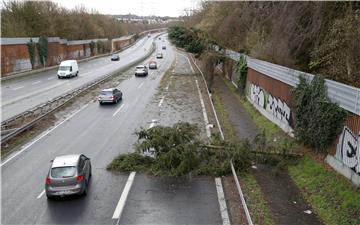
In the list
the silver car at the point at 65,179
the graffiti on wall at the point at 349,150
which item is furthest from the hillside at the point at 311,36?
the silver car at the point at 65,179

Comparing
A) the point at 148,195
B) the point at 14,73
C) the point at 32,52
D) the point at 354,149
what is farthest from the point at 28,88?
the point at 354,149

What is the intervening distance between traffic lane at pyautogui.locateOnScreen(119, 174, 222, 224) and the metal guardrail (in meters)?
5.86

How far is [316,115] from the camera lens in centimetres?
1750

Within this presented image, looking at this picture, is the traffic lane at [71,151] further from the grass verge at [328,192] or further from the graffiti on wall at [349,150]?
the graffiti on wall at [349,150]

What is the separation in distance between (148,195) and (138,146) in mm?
3181

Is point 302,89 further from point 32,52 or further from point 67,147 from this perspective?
point 32,52

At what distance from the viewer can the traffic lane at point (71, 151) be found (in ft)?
48.3

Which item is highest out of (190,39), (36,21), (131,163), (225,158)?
(36,21)

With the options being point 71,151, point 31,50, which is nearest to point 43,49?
point 31,50

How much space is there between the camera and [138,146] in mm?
18406

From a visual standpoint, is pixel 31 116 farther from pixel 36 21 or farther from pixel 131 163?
pixel 36 21

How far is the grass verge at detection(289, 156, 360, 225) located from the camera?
12711 mm

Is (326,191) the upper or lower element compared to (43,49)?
lower

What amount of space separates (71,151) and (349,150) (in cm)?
1334
